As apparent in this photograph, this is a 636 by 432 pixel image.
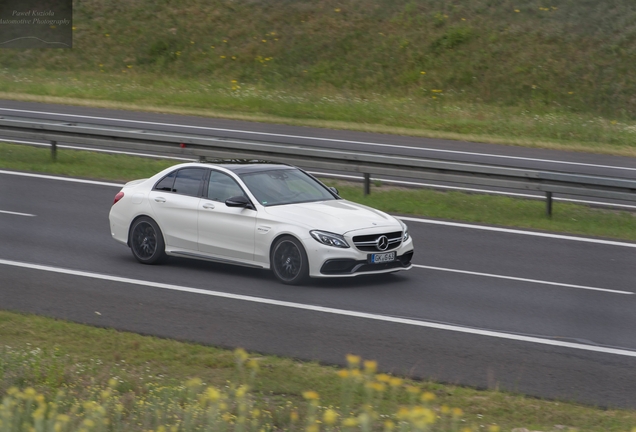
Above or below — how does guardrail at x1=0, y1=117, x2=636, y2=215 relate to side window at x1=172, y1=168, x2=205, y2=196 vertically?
above

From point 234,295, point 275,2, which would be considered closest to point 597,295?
point 234,295

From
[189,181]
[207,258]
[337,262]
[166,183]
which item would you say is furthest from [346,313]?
[166,183]

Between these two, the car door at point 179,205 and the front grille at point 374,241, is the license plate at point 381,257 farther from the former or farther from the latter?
the car door at point 179,205

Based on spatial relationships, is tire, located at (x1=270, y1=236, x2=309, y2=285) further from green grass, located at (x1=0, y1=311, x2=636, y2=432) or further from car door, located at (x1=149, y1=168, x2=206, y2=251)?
green grass, located at (x1=0, y1=311, x2=636, y2=432)

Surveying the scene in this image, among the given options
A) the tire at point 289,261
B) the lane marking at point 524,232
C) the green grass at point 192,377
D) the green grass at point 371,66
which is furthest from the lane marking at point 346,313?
the green grass at point 371,66

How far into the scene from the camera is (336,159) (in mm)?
18906

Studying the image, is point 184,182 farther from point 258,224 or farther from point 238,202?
point 258,224

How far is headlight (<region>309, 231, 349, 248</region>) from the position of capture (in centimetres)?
1161

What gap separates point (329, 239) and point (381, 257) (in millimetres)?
787

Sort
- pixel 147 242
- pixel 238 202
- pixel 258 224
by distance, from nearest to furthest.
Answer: pixel 258 224
pixel 238 202
pixel 147 242

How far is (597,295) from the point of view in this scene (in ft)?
39.6

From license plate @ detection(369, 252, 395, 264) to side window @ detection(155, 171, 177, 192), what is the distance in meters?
3.17

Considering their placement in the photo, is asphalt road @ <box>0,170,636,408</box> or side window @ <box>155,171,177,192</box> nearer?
asphalt road @ <box>0,170,636,408</box>

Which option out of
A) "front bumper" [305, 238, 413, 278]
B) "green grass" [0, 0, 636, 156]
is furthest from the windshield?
"green grass" [0, 0, 636, 156]
